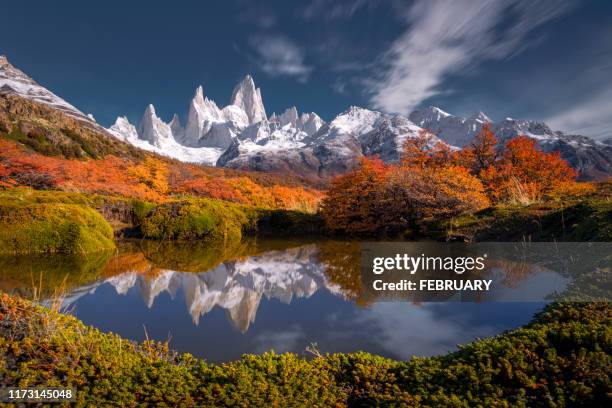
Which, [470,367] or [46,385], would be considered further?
[470,367]

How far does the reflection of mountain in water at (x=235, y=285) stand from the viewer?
4.79 metres

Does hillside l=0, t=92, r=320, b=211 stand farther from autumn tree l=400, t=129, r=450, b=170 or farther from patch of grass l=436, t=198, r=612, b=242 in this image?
patch of grass l=436, t=198, r=612, b=242

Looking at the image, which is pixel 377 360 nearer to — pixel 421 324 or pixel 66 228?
pixel 421 324

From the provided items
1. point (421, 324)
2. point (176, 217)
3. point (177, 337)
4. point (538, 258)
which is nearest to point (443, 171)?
point (538, 258)

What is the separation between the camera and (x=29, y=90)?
11675 cm

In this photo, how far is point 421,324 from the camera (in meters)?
4.05

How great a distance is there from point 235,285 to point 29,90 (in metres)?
153

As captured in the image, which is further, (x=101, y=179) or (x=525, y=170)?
(x=101, y=179)

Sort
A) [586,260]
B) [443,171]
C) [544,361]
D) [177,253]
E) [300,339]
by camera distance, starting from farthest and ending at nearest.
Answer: [443,171] < [177,253] < [586,260] < [300,339] < [544,361]

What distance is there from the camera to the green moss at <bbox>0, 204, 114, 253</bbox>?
27.7 ft

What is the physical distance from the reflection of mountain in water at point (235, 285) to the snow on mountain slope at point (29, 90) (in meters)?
112

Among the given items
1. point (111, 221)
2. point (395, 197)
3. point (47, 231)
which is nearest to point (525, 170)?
point (395, 197)

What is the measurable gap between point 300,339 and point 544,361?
2273 mm

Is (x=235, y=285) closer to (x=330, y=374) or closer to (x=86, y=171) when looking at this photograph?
(x=330, y=374)
